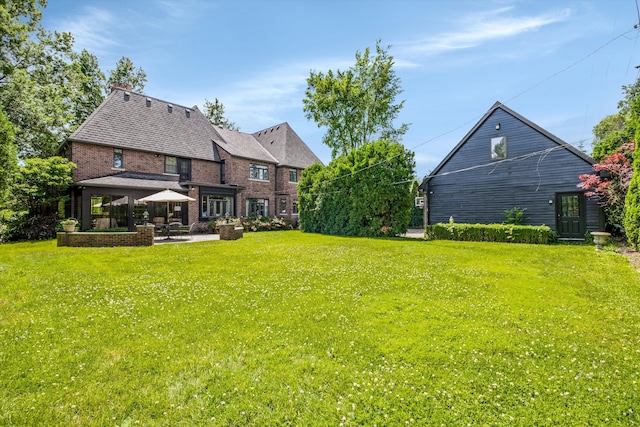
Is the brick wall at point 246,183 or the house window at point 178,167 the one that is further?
the brick wall at point 246,183

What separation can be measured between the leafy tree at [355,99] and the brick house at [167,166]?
14.0 ft

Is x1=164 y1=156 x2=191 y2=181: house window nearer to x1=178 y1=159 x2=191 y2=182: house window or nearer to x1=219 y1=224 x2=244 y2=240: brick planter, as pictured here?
x1=178 y1=159 x2=191 y2=182: house window

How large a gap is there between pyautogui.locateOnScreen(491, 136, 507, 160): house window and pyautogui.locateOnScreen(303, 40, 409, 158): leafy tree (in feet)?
41.2

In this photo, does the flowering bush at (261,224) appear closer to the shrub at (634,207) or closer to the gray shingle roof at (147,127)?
the gray shingle roof at (147,127)

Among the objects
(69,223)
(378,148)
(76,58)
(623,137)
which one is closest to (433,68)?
(378,148)

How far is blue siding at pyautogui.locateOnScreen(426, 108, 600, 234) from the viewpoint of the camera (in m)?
15.9

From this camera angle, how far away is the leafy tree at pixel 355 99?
2898 cm

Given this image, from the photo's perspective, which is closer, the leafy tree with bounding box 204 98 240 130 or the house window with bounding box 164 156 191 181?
the house window with bounding box 164 156 191 181

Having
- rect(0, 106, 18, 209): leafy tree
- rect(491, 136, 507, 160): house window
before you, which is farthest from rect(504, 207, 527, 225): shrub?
rect(0, 106, 18, 209): leafy tree

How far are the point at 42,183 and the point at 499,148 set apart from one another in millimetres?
25626

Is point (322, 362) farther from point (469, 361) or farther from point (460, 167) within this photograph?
point (460, 167)

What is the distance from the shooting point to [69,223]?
42.0 feet

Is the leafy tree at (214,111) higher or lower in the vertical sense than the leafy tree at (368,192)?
higher

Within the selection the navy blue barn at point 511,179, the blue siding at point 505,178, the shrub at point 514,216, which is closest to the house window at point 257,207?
the navy blue barn at point 511,179
